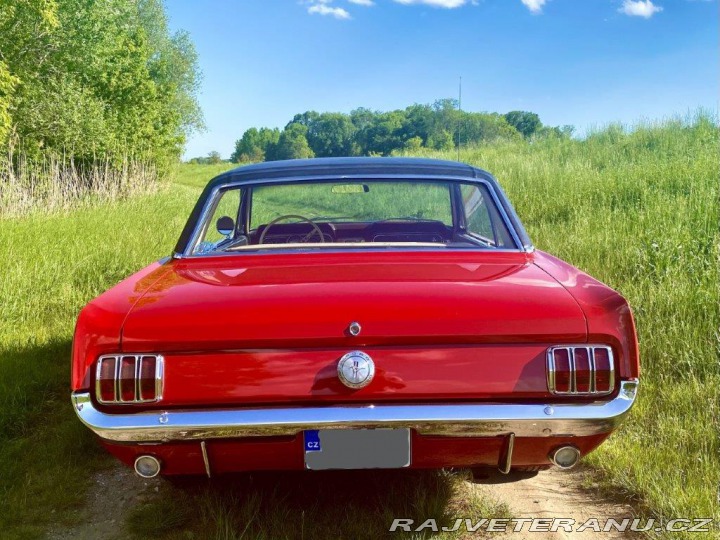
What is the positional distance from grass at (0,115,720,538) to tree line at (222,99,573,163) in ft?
30.7

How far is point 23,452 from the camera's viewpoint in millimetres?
3539

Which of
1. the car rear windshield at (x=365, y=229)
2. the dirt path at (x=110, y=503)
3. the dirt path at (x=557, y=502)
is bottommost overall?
the dirt path at (x=110, y=503)

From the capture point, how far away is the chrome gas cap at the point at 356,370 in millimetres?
2002

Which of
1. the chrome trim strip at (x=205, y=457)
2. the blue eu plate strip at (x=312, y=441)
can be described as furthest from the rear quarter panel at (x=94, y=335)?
the blue eu plate strip at (x=312, y=441)

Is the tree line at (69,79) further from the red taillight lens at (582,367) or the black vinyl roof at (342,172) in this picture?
the red taillight lens at (582,367)

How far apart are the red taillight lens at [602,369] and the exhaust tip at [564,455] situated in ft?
0.77

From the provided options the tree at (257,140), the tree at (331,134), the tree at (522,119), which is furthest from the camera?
the tree at (257,140)

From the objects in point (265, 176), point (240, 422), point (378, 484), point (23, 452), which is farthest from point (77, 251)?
point (240, 422)

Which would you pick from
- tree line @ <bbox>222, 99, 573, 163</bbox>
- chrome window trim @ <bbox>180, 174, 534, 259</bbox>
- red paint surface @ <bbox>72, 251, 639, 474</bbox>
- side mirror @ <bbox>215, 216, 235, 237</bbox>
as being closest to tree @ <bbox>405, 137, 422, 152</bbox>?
tree line @ <bbox>222, 99, 573, 163</bbox>

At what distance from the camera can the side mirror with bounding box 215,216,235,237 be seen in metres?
3.71

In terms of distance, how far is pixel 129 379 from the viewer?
205 cm

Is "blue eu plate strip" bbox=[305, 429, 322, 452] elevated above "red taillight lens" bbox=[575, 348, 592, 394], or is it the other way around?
"red taillight lens" bbox=[575, 348, 592, 394]

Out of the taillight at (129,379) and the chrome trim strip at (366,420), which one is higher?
the taillight at (129,379)

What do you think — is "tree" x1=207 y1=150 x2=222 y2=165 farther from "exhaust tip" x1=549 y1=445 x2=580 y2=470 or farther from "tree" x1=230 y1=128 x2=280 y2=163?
"exhaust tip" x1=549 y1=445 x2=580 y2=470
